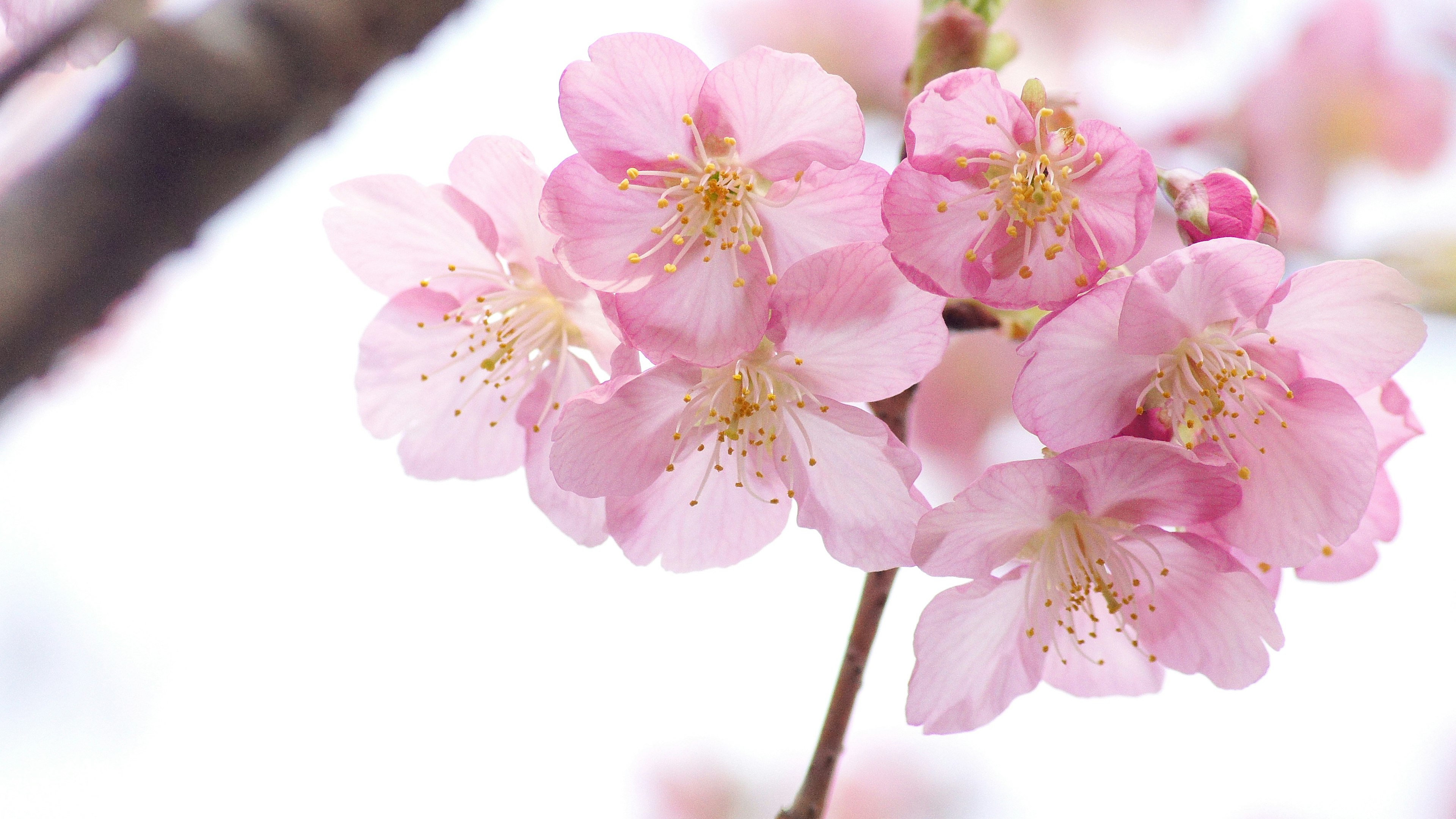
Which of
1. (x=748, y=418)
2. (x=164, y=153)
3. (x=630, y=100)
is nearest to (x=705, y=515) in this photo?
(x=748, y=418)

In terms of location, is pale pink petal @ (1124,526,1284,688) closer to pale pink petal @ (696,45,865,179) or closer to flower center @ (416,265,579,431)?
pale pink petal @ (696,45,865,179)

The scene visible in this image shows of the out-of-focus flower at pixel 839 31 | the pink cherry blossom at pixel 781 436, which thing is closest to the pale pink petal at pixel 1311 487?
the pink cherry blossom at pixel 781 436

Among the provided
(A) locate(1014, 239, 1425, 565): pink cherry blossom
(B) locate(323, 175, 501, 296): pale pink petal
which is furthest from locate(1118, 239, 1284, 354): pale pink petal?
(B) locate(323, 175, 501, 296): pale pink petal

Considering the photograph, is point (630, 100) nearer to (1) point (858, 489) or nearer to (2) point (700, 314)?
(2) point (700, 314)

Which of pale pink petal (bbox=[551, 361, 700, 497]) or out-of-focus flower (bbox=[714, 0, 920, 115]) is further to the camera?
out-of-focus flower (bbox=[714, 0, 920, 115])

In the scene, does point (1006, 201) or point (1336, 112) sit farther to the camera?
point (1336, 112)

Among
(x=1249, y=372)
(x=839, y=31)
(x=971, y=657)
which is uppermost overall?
(x=839, y=31)

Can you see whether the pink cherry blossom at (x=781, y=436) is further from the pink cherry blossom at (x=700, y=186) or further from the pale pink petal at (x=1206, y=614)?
the pale pink petal at (x=1206, y=614)
